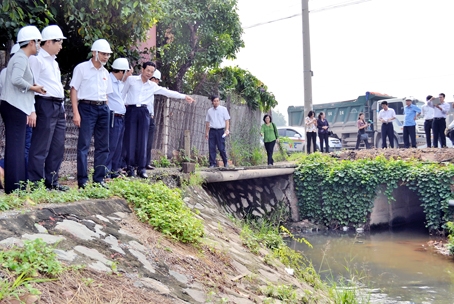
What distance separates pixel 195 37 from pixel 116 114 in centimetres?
708

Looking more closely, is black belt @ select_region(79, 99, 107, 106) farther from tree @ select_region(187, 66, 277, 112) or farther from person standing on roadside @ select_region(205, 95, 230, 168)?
tree @ select_region(187, 66, 277, 112)

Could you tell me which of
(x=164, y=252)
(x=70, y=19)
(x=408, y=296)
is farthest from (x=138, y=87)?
(x=408, y=296)

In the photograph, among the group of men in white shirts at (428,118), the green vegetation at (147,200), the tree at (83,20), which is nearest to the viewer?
the green vegetation at (147,200)

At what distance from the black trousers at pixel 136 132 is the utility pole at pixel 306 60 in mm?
8530

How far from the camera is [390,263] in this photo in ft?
31.6

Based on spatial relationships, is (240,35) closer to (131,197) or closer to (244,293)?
(131,197)

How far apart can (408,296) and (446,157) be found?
6.45 metres

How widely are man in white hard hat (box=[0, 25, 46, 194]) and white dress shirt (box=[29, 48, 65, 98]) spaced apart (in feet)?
0.42

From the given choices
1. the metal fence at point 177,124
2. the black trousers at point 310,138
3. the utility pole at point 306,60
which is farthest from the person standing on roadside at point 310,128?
the metal fence at point 177,124

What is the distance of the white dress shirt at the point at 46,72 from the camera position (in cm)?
536

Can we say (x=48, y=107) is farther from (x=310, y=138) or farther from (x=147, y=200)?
(x=310, y=138)

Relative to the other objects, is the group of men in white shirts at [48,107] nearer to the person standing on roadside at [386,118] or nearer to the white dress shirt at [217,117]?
the white dress shirt at [217,117]

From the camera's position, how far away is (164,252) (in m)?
4.58

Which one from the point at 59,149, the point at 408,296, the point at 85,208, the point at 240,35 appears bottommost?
the point at 408,296
